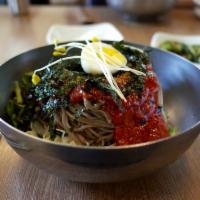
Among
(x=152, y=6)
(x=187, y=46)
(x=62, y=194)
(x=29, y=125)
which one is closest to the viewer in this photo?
(x=62, y=194)

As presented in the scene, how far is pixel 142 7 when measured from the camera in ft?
6.49

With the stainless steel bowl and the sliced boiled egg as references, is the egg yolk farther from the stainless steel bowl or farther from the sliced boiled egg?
the stainless steel bowl

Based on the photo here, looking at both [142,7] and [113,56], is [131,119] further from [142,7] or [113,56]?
[142,7]

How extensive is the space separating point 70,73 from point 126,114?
0.74ft

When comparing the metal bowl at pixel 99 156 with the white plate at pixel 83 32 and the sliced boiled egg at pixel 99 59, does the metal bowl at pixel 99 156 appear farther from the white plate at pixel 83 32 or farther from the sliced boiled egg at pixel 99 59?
the white plate at pixel 83 32

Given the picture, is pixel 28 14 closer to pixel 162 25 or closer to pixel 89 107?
pixel 162 25

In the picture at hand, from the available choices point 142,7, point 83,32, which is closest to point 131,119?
point 83,32

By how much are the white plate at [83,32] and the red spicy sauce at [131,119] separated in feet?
2.74

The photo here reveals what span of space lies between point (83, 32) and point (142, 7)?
0.44 meters

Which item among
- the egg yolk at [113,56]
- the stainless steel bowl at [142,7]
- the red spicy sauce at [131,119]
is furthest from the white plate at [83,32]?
the red spicy sauce at [131,119]

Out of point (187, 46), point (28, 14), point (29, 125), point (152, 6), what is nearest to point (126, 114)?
point (29, 125)

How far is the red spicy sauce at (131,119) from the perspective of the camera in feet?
3.01

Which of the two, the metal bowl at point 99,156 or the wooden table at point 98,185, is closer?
the metal bowl at point 99,156

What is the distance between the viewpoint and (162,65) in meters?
1.22
